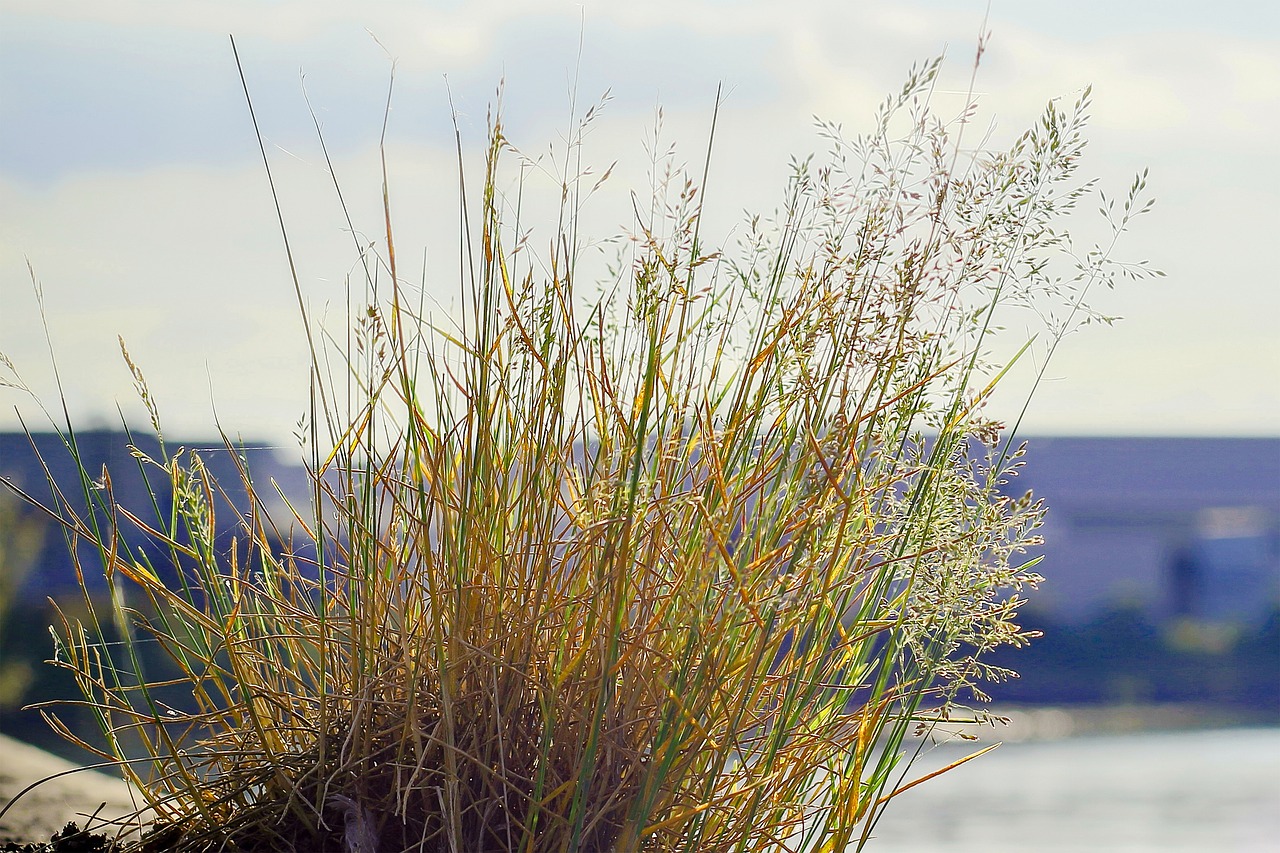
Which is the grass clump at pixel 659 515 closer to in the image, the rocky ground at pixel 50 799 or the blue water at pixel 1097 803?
the rocky ground at pixel 50 799

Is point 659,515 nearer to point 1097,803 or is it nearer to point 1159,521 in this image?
point 1097,803

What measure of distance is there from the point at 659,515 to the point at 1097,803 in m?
3.66

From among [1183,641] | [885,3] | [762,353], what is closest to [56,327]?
[762,353]

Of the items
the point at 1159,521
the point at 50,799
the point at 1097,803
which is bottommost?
the point at 1097,803

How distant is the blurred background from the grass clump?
0.12 ft

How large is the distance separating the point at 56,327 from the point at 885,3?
35.4 inches

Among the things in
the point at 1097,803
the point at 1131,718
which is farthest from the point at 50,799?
the point at 1131,718

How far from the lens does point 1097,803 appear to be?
12.4 feet

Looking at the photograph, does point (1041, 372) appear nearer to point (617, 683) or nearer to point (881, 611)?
point (881, 611)

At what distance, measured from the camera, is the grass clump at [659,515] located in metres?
0.66

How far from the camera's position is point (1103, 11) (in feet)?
4.00

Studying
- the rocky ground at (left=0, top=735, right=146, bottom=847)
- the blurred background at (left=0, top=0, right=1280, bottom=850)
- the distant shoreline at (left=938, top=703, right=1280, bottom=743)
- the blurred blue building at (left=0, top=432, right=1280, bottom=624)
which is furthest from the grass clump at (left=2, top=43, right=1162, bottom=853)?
the blurred blue building at (left=0, top=432, right=1280, bottom=624)

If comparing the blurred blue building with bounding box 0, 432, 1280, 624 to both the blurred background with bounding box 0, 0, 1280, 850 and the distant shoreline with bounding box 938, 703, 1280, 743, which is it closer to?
the distant shoreline with bounding box 938, 703, 1280, 743

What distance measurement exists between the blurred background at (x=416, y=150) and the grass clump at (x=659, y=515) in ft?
0.12
